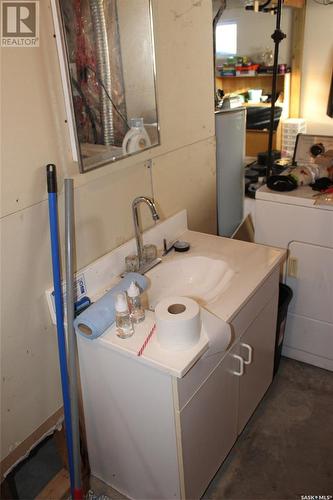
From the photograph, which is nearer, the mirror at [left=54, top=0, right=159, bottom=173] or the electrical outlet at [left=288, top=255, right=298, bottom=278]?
the mirror at [left=54, top=0, right=159, bottom=173]

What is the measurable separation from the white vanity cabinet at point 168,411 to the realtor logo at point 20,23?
0.87 meters

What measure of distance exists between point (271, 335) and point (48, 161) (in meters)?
1.22

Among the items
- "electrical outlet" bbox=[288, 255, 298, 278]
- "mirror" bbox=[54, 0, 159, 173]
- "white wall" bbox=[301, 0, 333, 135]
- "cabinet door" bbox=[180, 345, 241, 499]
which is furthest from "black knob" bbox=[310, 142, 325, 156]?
"white wall" bbox=[301, 0, 333, 135]

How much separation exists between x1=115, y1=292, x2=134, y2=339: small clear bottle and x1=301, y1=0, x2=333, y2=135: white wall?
4188 mm

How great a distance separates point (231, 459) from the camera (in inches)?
Result: 70.1

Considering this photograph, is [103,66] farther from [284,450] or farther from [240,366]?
[284,450]

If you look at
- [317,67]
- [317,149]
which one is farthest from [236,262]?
[317,67]

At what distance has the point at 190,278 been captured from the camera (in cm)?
174

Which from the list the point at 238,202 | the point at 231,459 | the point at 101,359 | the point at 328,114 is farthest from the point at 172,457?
the point at 328,114

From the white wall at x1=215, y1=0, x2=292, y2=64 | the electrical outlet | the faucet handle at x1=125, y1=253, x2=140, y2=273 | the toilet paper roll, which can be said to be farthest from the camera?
the white wall at x1=215, y1=0, x2=292, y2=64

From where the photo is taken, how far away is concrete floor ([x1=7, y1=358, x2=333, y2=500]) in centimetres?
165

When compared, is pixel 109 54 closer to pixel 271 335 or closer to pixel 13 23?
pixel 13 23

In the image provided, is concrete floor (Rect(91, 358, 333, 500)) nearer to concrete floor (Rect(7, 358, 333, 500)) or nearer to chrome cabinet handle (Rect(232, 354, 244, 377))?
concrete floor (Rect(7, 358, 333, 500))

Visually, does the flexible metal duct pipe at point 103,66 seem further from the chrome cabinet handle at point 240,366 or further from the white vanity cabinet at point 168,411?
the chrome cabinet handle at point 240,366
